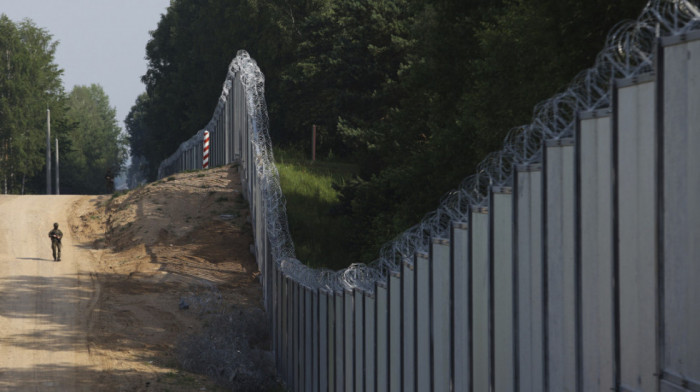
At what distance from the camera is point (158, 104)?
220ft

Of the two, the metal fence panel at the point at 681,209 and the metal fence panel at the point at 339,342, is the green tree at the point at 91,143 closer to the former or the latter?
the metal fence panel at the point at 339,342

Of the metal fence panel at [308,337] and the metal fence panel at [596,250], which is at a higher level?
the metal fence panel at [596,250]

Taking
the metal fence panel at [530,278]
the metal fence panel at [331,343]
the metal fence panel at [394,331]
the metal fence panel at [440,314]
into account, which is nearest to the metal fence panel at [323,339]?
the metal fence panel at [331,343]

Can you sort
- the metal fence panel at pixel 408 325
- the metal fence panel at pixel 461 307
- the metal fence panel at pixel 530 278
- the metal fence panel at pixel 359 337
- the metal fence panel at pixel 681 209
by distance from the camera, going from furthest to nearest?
1. the metal fence panel at pixel 359 337
2. the metal fence panel at pixel 408 325
3. the metal fence panel at pixel 461 307
4. the metal fence panel at pixel 530 278
5. the metal fence panel at pixel 681 209

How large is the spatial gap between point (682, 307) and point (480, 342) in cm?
271

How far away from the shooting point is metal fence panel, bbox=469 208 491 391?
721cm

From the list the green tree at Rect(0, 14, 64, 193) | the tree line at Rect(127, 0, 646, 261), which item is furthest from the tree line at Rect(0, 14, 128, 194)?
the tree line at Rect(127, 0, 646, 261)

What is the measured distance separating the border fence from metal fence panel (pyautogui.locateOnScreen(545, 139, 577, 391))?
0.01m

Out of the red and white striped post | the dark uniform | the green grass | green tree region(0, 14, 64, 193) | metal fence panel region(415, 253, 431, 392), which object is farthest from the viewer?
green tree region(0, 14, 64, 193)

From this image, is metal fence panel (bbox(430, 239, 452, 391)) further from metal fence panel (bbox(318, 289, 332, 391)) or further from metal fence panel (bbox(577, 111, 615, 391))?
metal fence panel (bbox(318, 289, 332, 391))

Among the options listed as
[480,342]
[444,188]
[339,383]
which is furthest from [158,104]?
[480,342]

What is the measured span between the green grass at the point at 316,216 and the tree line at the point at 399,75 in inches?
33.8

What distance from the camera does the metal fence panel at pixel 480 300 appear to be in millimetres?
7207

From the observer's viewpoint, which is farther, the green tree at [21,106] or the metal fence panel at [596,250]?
the green tree at [21,106]
